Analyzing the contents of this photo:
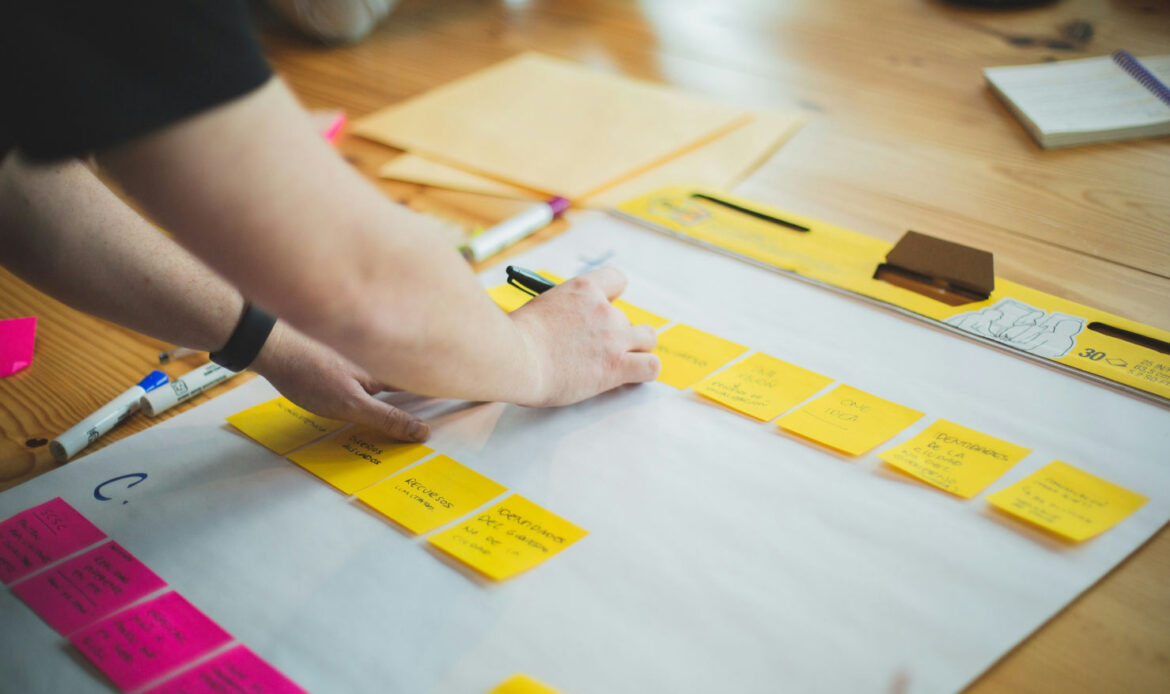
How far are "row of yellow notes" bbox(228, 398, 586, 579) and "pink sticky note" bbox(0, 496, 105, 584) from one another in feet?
0.44

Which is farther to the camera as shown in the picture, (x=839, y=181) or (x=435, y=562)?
(x=839, y=181)

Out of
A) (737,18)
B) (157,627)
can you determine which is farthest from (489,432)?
(737,18)

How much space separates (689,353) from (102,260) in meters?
0.48

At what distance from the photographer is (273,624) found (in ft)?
1.63

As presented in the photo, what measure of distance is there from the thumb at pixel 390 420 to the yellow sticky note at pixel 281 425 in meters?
0.04

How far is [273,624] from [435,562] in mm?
104

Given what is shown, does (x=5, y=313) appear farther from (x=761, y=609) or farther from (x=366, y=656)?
(x=761, y=609)

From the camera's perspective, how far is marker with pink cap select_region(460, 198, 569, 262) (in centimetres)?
88

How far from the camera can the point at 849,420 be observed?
61cm

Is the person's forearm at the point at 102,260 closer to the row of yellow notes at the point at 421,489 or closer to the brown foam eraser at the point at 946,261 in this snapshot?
the row of yellow notes at the point at 421,489

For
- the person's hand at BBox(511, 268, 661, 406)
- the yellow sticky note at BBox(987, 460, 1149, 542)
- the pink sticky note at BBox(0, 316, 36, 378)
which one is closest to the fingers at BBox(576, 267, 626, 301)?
the person's hand at BBox(511, 268, 661, 406)

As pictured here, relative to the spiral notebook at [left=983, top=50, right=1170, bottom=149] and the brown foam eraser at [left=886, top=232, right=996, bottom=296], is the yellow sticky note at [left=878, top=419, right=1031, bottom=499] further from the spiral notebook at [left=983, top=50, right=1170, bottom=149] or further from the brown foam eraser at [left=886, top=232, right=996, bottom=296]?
the spiral notebook at [left=983, top=50, right=1170, bottom=149]

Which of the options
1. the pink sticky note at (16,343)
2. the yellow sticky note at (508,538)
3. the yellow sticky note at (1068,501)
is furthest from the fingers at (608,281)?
the pink sticky note at (16,343)

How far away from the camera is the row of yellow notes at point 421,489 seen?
535 millimetres
